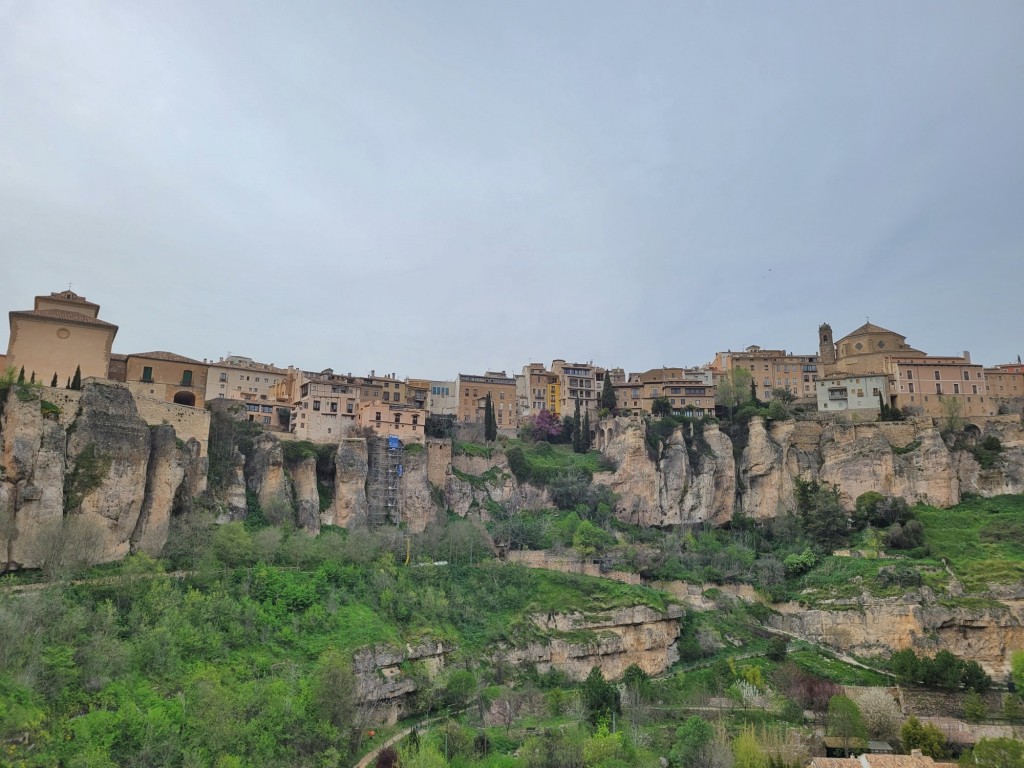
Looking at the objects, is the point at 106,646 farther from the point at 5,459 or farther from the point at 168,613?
the point at 5,459

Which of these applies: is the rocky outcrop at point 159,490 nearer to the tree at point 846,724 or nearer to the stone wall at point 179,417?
the stone wall at point 179,417

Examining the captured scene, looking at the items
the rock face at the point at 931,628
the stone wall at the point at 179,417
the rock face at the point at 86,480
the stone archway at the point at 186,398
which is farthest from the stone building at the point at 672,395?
the rock face at the point at 86,480

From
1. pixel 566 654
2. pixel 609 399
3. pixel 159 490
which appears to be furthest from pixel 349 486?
pixel 609 399

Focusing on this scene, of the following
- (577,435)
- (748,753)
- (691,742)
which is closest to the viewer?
(748,753)

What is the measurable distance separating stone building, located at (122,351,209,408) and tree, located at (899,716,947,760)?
38712 millimetres

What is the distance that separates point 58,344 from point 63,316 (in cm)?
168

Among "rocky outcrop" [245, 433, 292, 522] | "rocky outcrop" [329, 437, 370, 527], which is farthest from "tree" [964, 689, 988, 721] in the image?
"rocky outcrop" [245, 433, 292, 522]

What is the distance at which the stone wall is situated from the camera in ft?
137

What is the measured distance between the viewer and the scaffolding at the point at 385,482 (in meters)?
50.5

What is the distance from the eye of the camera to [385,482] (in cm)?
5147

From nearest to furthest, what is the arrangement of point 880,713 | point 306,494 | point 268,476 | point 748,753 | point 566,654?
point 748,753
point 880,713
point 566,654
point 268,476
point 306,494

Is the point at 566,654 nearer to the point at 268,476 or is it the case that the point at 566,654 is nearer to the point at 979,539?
the point at 268,476

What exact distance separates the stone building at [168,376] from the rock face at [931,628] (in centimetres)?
3851

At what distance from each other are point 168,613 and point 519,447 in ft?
106
